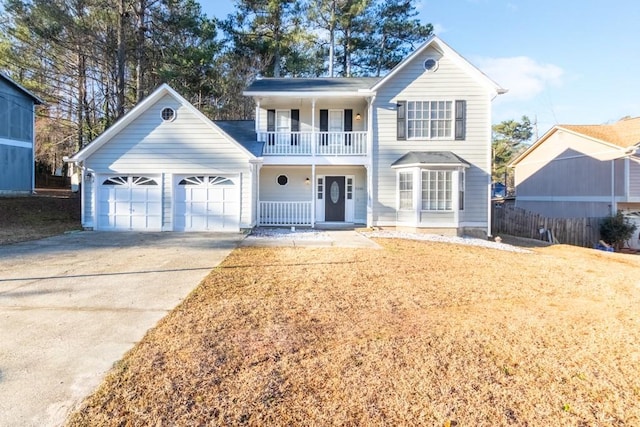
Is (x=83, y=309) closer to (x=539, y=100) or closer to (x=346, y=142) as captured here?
(x=346, y=142)

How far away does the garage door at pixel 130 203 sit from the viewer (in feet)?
42.4

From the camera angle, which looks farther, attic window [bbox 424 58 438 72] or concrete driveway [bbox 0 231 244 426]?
attic window [bbox 424 58 438 72]

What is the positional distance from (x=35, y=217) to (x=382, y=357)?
17.2m

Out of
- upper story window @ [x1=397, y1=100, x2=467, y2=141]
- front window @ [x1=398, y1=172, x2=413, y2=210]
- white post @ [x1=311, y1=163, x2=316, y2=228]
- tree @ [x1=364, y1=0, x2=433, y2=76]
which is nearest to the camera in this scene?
front window @ [x1=398, y1=172, x2=413, y2=210]

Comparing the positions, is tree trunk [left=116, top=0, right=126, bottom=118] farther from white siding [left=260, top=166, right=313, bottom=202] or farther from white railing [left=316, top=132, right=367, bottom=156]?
white railing [left=316, top=132, right=367, bottom=156]

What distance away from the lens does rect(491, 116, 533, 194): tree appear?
41.4 m

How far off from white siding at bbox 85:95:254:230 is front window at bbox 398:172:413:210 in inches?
224

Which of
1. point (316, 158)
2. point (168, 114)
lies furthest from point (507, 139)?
point (168, 114)

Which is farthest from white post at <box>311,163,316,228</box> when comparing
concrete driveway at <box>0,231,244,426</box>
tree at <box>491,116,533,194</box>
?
tree at <box>491,116,533,194</box>

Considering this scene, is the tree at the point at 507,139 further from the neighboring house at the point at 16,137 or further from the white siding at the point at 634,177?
the neighboring house at the point at 16,137

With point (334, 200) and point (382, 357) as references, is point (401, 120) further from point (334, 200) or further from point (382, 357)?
point (382, 357)

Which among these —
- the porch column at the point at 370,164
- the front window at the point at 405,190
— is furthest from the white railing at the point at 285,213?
the front window at the point at 405,190

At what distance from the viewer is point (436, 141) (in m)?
13.9

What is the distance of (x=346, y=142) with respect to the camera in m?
14.9
